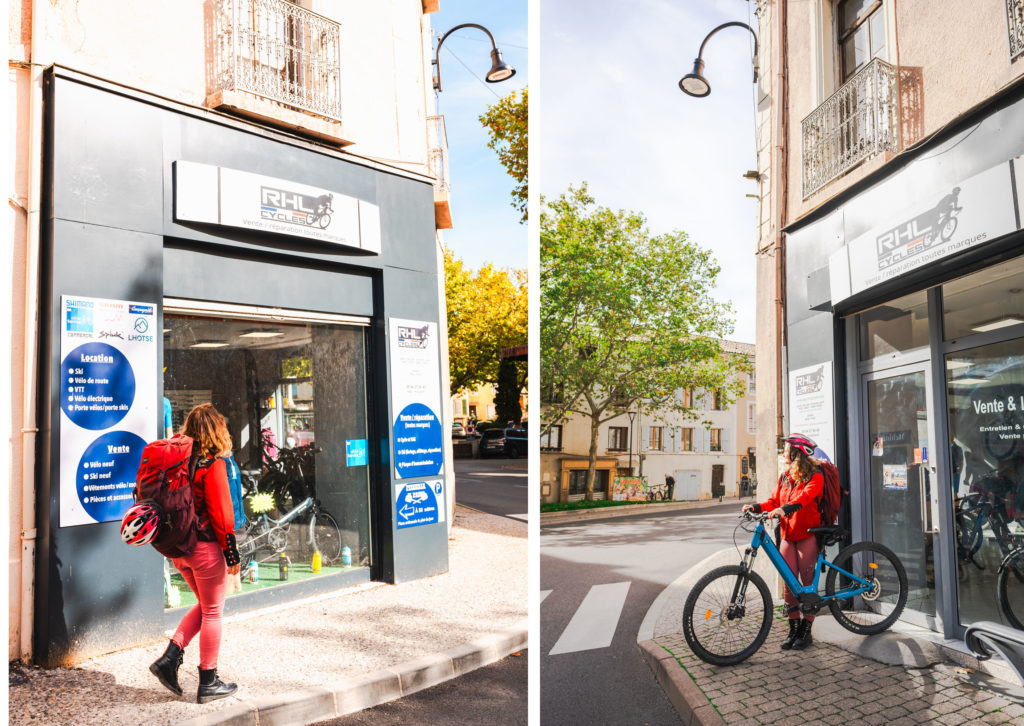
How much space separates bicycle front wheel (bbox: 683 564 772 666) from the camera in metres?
2.52

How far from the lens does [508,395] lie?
23.5 m

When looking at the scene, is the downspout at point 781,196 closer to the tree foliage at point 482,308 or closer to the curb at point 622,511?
the curb at point 622,511

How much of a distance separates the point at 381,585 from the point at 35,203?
3.23 metres

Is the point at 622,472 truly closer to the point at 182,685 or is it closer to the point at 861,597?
the point at 861,597

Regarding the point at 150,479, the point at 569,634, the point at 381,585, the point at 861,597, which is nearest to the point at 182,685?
the point at 150,479

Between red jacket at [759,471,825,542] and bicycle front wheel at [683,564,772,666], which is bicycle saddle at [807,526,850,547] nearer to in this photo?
red jacket at [759,471,825,542]

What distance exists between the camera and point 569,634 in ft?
11.6

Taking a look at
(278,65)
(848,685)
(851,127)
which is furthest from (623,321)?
(278,65)

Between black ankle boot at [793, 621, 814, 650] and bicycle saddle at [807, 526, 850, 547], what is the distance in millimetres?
270

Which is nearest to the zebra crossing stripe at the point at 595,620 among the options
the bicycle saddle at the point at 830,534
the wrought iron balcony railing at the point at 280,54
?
the bicycle saddle at the point at 830,534

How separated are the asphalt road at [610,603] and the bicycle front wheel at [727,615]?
14cm

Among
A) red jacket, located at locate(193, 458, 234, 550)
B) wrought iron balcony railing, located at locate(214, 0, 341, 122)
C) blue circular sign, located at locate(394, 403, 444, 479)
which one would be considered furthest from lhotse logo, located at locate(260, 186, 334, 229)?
red jacket, located at locate(193, 458, 234, 550)

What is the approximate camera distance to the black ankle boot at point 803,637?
7.77ft

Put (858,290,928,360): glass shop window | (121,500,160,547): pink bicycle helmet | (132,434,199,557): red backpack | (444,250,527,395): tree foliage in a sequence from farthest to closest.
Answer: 1. (444,250,527,395): tree foliage
2. (132,434,199,557): red backpack
3. (121,500,160,547): pink bicycle helmet
4. (858,290,928,360): glass shop window
